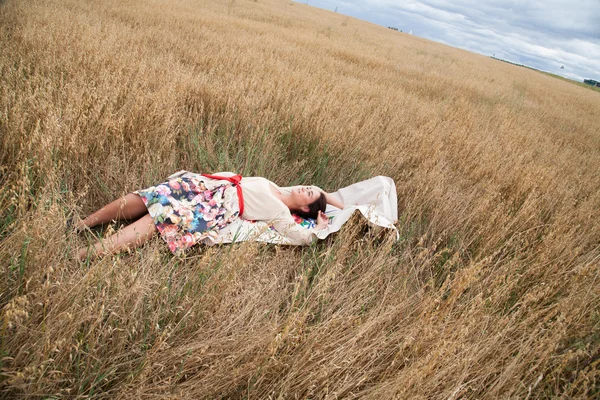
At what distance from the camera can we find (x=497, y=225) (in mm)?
2797

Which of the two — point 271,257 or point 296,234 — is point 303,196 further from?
point 271,257

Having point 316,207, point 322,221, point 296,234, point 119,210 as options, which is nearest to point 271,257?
point 296,234

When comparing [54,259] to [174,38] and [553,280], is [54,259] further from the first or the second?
[174,38]

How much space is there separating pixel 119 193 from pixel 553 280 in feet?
10.4

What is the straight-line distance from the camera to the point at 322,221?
2639mm

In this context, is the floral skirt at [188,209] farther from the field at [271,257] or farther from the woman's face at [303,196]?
the woman's face at [303,196]

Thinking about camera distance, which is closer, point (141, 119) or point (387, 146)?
point (141, 119)

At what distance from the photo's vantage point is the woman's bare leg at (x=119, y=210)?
2034 mm

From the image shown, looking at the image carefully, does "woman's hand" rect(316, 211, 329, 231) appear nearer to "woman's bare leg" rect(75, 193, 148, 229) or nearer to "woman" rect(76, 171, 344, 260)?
"woman" rect(76, 171, 344, 260)

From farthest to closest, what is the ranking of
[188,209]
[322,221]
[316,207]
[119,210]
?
[316,207]
[322,221]
[188,209]
[119,210]

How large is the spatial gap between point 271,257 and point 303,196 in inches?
25.4

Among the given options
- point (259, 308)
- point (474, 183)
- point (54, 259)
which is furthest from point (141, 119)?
point (474, 183)

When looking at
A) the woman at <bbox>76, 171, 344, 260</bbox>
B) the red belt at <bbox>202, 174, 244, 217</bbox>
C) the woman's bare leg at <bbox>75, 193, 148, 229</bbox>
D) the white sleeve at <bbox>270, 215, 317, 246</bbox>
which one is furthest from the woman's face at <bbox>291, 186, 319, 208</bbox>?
the woman's bare leg at <bbox>75, 193, 148, 229</bbox>

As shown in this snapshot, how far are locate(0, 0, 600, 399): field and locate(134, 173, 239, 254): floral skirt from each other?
0.14 m
